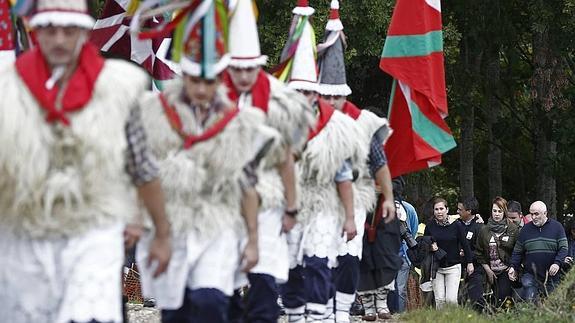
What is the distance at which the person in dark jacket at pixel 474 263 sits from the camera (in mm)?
17328

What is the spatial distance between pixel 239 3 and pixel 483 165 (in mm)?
31569

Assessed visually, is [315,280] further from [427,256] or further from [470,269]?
[470,269]

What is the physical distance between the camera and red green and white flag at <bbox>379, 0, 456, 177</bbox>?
14203mm

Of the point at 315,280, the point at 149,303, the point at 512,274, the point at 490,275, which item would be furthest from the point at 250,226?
the point at 490,275

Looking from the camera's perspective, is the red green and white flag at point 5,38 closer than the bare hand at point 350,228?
Yes

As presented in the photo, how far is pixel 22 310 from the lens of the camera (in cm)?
638

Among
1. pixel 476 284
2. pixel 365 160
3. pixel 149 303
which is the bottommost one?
pixel 476 284

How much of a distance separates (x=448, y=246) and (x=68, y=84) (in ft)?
37.0

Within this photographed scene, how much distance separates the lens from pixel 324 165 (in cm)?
1061

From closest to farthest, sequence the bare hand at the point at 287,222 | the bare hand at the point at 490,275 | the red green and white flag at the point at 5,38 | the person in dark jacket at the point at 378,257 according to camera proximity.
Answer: the bare hand at the point at 287,222 → the red green and white flag at the point at 5,38 → the person in dark jacket at the point at 378,257 → the bare hand at the point at 490,275

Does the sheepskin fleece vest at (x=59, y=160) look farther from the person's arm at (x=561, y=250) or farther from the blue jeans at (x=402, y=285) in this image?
the person's arm at (x=561, y=250)

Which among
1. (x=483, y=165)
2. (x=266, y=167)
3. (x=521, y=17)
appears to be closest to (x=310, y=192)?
(x=266, y=167)

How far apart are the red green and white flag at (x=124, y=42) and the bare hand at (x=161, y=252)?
297 inches

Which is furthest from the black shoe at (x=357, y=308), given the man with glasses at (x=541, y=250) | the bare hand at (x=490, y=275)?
the bare hand at (x=490, y=275)
